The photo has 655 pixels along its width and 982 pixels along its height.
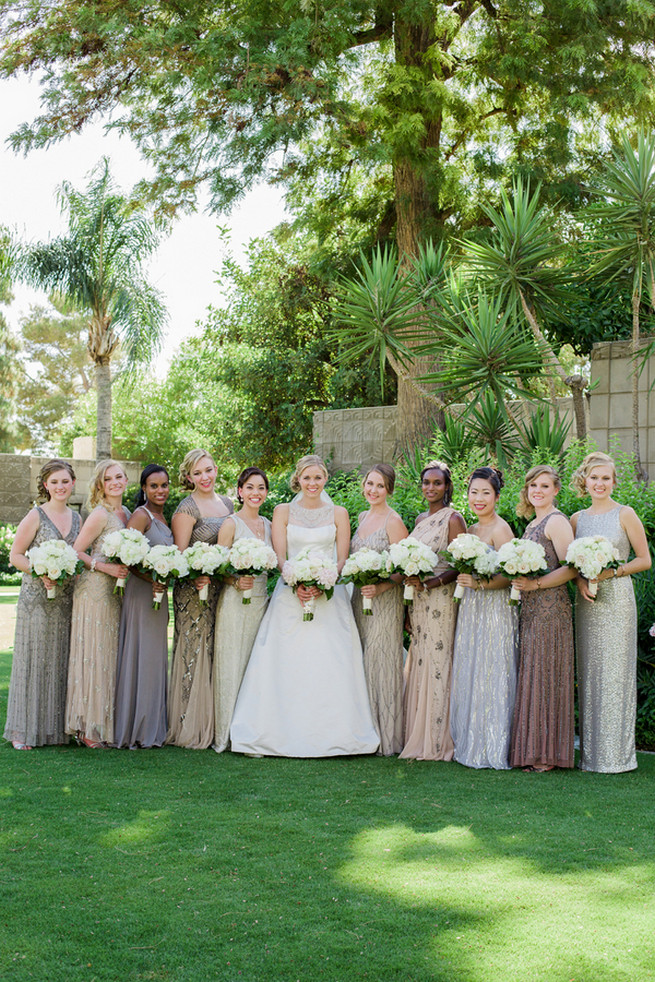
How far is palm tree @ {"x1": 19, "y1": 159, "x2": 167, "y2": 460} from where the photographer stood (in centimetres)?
2392

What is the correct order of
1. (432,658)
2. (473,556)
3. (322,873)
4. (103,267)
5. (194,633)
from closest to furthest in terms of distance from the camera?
(322,873)
(473,556)
(432,658)
(194,633)
(103,267)

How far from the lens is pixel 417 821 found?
5359 millimetres

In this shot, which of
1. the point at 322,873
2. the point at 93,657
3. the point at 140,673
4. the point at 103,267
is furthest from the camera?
the point at 103,267

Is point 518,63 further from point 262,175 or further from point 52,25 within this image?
point 52,25

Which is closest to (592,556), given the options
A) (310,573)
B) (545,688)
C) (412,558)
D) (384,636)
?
(545,688)

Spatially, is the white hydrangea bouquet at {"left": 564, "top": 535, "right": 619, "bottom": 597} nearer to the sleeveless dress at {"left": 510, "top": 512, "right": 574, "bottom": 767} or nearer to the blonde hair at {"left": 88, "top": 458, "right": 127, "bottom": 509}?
the sleeveless dress at {"left": 510, "top": 512, "right": 574, "bottom": 767}

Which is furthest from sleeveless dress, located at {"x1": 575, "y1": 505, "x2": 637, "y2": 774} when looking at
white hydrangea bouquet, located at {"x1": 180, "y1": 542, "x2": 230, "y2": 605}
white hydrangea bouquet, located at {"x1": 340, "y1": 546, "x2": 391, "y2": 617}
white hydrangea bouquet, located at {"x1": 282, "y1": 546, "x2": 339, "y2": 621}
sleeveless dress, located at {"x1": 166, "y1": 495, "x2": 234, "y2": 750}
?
sleeveless dress, located at {"x1": 166, "y1": 495, "x2": 234, "y2": 750}

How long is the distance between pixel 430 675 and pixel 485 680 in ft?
1.38

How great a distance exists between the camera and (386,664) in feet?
23.3

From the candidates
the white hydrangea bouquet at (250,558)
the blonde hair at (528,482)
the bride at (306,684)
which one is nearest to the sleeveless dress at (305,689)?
the bride at (306,684)

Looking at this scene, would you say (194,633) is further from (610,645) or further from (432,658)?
(610,645)

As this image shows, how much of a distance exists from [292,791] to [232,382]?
18842 mm

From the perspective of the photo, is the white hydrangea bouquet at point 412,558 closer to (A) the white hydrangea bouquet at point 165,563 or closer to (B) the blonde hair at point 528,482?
(B) the blonde hair at point 528,482

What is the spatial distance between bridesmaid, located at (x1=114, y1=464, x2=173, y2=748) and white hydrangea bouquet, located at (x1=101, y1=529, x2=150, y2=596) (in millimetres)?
235
